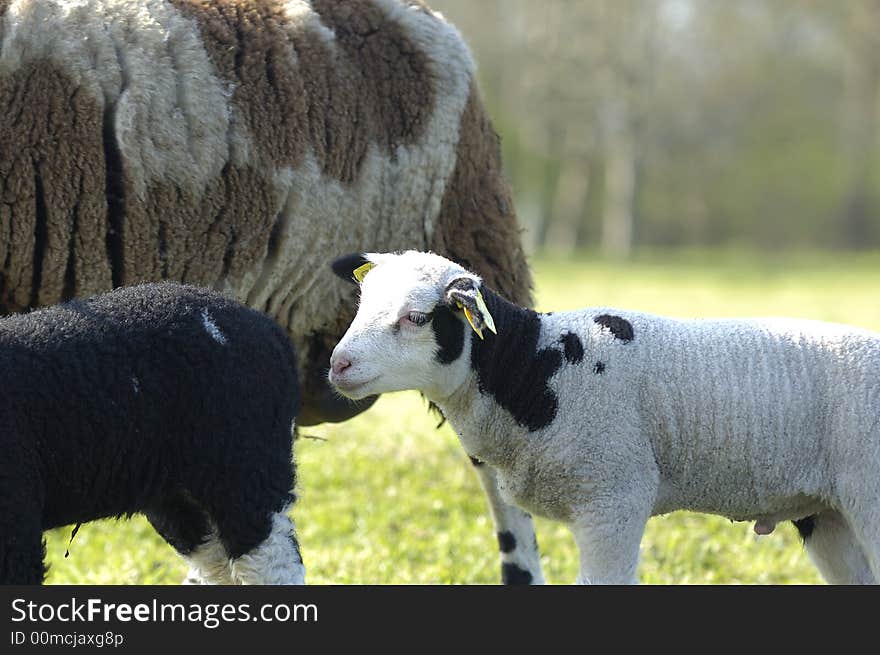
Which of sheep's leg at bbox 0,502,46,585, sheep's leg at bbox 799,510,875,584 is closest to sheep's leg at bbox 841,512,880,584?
sheep's leg at bbox 799,510,875,584

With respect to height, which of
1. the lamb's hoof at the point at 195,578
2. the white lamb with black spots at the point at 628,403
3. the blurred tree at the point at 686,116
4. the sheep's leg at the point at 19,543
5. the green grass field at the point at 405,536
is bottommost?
the blurred tree at the point at 686,116

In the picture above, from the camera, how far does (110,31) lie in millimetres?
5160

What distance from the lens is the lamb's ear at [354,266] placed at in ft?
15.0

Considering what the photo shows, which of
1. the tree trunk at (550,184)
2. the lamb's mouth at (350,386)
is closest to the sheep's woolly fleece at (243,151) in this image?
the lamb's mouth at (350,386)

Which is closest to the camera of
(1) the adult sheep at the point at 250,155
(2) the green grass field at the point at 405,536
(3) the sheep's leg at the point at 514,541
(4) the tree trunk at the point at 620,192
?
(1) the adult sheep at the point at 250,155

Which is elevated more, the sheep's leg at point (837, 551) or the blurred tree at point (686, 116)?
the sheep's leg at point (837, 551)

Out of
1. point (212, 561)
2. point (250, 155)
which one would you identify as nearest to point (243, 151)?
point (250, 155)

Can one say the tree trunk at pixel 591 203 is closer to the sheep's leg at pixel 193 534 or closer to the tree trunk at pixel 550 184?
the tree trunk at pixel 550 184

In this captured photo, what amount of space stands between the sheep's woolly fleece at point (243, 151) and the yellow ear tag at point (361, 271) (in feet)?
3.04

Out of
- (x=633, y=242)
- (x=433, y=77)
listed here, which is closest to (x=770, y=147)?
(x=633, y=242)

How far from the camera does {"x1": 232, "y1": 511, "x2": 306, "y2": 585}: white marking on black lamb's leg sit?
3.98 metres
